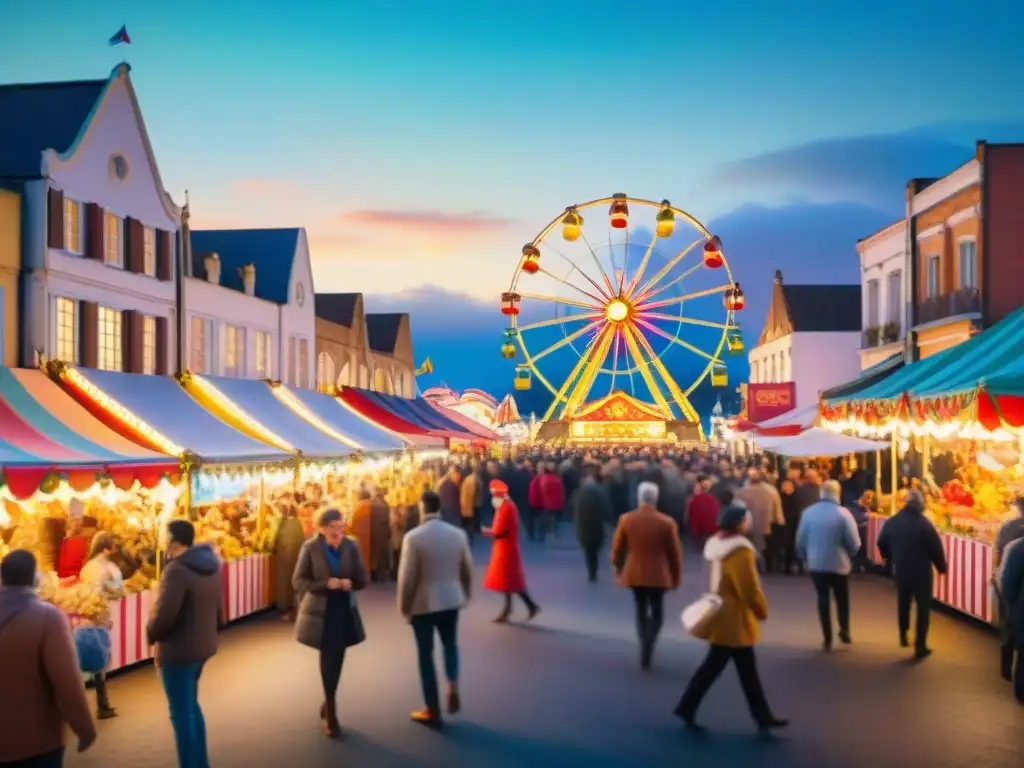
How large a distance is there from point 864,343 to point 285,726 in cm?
3039

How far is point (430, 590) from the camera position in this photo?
879cm

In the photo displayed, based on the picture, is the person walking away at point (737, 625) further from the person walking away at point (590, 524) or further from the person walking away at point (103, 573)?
the person walking away at point (590, 524)

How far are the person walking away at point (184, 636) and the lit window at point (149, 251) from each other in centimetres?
1513

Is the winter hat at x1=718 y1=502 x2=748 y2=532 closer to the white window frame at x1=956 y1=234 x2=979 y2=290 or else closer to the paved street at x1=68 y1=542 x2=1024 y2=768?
the paved street at x1=68 y1=542 x2=1024 y2=768

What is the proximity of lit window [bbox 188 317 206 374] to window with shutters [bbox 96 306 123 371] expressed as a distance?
3696 mm

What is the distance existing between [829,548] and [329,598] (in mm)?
5562

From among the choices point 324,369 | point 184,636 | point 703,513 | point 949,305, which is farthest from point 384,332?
point 184,636

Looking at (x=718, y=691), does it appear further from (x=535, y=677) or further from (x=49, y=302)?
(x=49, y=302)

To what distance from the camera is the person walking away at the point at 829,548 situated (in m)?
11.7

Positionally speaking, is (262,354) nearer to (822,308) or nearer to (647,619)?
(647,619)

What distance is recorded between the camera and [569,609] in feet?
49.2

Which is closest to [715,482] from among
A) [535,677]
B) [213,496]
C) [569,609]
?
[569,609]

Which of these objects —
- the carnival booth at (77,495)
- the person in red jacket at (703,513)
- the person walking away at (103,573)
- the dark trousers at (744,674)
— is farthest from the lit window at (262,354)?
the dark trousers at (744,674)

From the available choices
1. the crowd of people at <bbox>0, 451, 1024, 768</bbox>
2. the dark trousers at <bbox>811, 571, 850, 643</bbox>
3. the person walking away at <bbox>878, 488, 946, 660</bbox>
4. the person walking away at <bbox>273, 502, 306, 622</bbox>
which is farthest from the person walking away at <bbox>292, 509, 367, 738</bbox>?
the person walking away at <bbox>273, 502, 306, 622</bbox>
